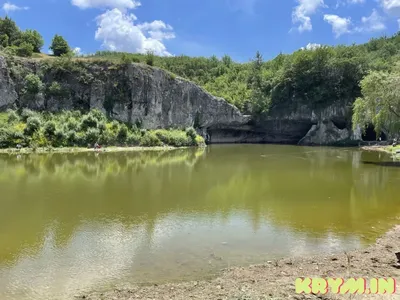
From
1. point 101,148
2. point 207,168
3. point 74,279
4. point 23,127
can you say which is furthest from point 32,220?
point 23,127

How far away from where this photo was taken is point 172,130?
256ft

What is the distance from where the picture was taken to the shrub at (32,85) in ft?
225

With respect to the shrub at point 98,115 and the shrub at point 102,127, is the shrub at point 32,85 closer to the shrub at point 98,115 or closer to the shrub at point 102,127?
the shrub at point 98,115

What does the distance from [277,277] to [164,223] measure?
755 centimetres

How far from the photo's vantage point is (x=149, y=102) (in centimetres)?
7800

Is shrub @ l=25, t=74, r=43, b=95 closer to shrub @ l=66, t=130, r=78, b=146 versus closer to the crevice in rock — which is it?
shrub @ l=66, t=130, r=78, b=146

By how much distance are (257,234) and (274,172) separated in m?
19.5

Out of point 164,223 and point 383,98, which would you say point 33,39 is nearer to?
point 383,98

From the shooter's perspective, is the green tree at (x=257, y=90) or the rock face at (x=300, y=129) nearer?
the rock face at (x=300, y=129)

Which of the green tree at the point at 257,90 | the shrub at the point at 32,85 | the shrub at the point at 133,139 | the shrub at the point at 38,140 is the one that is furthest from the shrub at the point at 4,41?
the green tree at the point at 257,90

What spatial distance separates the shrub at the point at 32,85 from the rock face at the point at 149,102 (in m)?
0.83

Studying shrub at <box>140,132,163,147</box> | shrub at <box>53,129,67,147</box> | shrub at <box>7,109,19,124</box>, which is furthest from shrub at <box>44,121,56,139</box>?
shrub at <box>140,132,163,147</box>

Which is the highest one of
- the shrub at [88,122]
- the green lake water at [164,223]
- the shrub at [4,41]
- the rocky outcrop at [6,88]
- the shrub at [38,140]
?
the shrub at [4,41]

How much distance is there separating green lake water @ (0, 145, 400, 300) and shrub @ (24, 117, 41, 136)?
85.7ft
